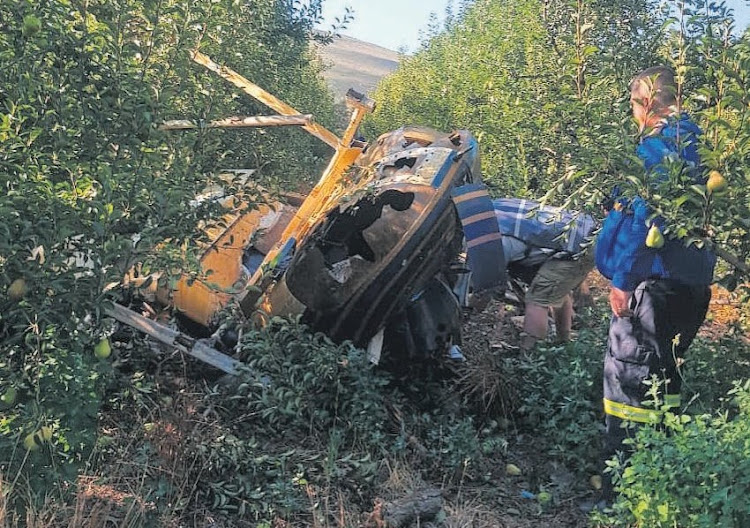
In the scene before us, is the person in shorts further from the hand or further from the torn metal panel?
the hand

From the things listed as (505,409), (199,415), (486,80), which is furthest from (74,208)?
(486,80)

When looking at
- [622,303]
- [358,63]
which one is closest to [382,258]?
[622,303]

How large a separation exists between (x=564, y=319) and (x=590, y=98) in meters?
3.27

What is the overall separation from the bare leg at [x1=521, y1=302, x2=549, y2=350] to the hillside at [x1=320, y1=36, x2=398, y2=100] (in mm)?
46438

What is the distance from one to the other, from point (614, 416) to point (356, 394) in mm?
1378

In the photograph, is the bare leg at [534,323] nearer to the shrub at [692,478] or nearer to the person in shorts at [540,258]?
the person in shorts at [540,258]

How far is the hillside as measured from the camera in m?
55.5

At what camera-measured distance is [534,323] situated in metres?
5.77

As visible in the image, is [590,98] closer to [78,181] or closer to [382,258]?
[382,258]

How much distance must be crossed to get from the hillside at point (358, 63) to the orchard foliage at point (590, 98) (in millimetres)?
42127

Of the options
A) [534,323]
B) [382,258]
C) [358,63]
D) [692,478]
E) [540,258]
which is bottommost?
[534,323]

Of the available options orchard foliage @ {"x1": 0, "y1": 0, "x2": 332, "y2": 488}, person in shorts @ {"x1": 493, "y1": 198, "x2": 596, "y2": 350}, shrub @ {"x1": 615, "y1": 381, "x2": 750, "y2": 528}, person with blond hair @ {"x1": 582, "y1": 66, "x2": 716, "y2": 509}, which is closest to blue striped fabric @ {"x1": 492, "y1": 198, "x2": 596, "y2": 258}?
person in shorts @ {"x1": 493, "y1": 198, "x2": 596, "y2": 350}

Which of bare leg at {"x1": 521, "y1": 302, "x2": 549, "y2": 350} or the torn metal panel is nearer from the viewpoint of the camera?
the torn metal panel

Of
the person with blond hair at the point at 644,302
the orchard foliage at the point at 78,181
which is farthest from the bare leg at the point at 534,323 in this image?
the orchard foliage at the point at 78,181
